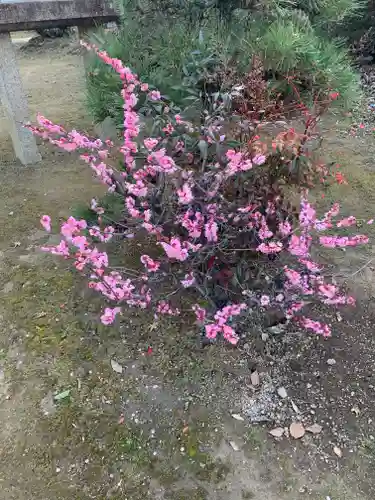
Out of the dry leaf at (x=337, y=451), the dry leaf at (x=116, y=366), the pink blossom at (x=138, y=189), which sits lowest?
the dry leaf at (x=337, y=451)

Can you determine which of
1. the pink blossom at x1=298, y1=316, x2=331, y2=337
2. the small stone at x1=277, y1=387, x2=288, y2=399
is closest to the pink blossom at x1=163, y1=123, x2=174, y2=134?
the pink blossom at x1=298, y1=316, x2=331, y2=337

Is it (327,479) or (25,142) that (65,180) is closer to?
(25,142)

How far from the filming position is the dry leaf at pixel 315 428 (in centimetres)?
176

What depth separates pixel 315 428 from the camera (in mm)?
1765

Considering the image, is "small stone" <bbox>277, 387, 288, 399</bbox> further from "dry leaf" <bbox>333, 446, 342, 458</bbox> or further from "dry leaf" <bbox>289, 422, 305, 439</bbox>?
"dry leaf" <bbox>333, 446, 342, 458</bbox>

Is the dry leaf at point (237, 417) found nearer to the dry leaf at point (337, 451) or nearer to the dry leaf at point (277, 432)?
the dry leaf at point (277, 432)

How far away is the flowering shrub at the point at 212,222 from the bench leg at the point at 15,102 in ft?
5.02

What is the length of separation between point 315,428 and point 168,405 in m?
0.59

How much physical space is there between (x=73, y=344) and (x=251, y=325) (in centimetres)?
85

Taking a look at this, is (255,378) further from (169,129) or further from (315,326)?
Answer: (169,129)

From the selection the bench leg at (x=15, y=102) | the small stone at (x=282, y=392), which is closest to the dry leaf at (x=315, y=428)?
the small stone at (x=282, y=392)

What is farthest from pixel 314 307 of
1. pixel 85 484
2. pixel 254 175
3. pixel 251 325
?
pixel 85 484

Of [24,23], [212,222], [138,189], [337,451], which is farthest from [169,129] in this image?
[24,23]

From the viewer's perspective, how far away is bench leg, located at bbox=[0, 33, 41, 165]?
3230 millimetres
